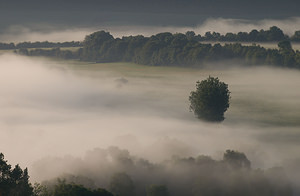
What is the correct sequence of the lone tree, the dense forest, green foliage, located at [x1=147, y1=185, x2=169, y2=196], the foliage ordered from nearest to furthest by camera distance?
the foliage, green foliage, located at [x1=147, y1=185, x2=169, y2=196], the dense forest, the lone tree

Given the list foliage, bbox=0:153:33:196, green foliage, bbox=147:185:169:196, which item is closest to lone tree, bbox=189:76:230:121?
green foliage, bbox=147:185:169:196

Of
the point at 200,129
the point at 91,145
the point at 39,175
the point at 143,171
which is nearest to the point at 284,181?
the point at 143,171

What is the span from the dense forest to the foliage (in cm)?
1519

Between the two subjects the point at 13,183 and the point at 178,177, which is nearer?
the point at 13,183

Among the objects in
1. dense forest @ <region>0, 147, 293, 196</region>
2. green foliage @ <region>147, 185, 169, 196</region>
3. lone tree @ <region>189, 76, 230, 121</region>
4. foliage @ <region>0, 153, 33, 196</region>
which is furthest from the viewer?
→ lone tree @ <region>189, 76, 230, 121</region>

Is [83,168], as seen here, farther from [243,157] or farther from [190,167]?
[243,157]

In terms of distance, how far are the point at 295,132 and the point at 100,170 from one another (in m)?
70.7

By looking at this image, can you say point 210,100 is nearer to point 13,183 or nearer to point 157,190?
point 157,190

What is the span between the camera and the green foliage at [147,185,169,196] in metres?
96.1

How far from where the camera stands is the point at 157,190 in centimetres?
9669

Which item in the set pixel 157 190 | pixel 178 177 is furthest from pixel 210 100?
pixel 157 190

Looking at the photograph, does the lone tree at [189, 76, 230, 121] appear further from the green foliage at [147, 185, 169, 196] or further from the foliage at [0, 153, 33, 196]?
the foliage at [0, 153, 33, 196]

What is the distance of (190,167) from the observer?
→ 359 ft

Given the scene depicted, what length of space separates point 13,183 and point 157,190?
3101cm
